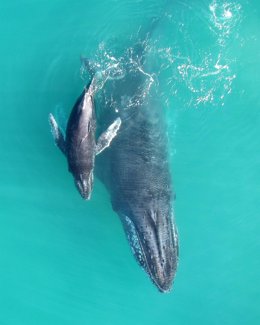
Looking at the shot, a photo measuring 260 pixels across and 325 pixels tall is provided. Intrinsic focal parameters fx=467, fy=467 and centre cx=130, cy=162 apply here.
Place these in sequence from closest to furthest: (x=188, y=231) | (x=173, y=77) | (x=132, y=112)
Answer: (x=132, y=112), (x=173, y=77), (x=188, y=231)

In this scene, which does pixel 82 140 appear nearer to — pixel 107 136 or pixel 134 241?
pixel 107 136

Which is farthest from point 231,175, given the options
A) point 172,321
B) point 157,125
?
point 172,321

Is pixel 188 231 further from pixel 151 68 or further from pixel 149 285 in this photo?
pixel 151 68

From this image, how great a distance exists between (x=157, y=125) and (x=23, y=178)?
16.3 ft

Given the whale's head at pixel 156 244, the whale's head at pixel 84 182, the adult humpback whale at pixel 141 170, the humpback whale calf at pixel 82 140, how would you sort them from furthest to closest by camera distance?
the adult humpback whale at pixel 141 170
the whale's head at pixel 156 244
the whale's head at pixel 84 182
the humpback whale calf at pixel 82 140

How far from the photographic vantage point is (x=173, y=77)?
14.5 metres

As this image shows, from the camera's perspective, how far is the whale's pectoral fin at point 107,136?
12.2 m

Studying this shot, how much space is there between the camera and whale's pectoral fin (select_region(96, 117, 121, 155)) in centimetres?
1220

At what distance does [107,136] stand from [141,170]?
1.47 metres

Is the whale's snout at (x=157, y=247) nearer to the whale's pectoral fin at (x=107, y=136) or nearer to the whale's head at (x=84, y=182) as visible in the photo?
the whale's head at (x=84, y=182)

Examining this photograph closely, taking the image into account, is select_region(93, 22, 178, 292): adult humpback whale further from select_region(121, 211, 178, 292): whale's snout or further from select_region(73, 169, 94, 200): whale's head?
select_region(73, 169, 94, 200): whale's head

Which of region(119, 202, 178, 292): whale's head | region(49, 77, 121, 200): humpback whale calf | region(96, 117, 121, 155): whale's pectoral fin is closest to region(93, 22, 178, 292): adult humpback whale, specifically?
region(119, 202, 178, 292): whale's head

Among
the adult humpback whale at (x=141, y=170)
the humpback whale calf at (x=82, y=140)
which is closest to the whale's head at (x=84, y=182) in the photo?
the humpback whale calf at (x=82, y=140)

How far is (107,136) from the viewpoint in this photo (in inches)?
487
